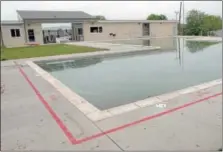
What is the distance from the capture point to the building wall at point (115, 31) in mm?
27203

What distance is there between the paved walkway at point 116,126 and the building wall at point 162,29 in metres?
28.3

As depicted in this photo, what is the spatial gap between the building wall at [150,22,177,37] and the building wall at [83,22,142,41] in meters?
2.31

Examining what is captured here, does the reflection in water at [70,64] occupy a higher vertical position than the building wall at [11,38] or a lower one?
lower

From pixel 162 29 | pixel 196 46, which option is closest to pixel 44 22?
pixel 196 46

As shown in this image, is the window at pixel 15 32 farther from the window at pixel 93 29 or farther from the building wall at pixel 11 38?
the window at pixel 93 29

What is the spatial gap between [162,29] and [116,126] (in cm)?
3175

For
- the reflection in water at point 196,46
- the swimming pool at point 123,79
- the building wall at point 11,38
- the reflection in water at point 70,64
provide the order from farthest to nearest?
the building wall at point 11,38 → the reflection in water at point 196,46 → the reflection in water at point 70,64 → the swimming pool at point 123,79

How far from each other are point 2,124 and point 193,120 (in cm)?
352

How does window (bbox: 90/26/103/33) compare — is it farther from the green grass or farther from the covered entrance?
the green grass

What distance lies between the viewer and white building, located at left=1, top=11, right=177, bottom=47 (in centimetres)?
2297

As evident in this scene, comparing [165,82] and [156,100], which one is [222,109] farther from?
[165,82]

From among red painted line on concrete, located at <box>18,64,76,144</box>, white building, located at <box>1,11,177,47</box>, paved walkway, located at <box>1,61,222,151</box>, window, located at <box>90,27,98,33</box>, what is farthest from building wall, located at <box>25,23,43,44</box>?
paved walkway, located at <box>1,61,222,151</box>

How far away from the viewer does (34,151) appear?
121 inches

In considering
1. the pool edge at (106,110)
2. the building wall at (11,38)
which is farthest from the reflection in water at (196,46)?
the building wall at (11,38)
